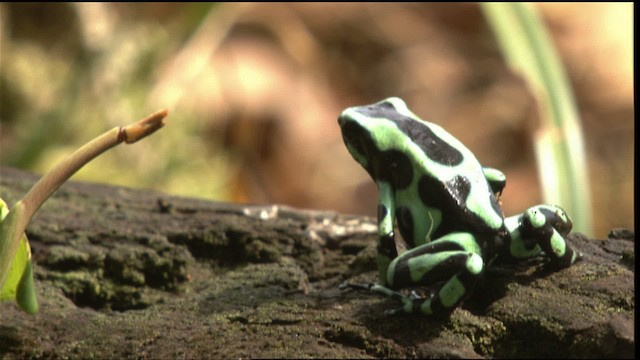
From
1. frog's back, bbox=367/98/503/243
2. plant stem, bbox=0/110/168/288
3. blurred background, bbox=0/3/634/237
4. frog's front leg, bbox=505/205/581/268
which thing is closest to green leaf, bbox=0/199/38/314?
plant stem, bbox=0/110/168/288

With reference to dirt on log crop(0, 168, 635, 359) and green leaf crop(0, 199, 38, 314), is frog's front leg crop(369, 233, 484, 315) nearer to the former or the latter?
dirt on log crop(0, 168, 635, 359)

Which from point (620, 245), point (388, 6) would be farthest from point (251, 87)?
point (620, 245)

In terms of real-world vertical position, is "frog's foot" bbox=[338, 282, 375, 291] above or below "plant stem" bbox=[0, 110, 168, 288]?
below

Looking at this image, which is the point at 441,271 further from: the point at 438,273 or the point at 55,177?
the point at 55,177

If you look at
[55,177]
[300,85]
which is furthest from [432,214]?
[300,85]

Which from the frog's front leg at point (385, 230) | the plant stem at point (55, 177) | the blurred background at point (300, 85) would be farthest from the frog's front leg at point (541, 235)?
the blurred background at point (300, 85)

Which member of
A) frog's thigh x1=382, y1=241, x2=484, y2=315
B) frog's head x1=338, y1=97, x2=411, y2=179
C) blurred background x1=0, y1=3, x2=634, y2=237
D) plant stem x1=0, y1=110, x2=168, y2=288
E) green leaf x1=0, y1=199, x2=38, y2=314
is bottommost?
frog's thigh x1=382, y1=241, x2=484, y2=315
